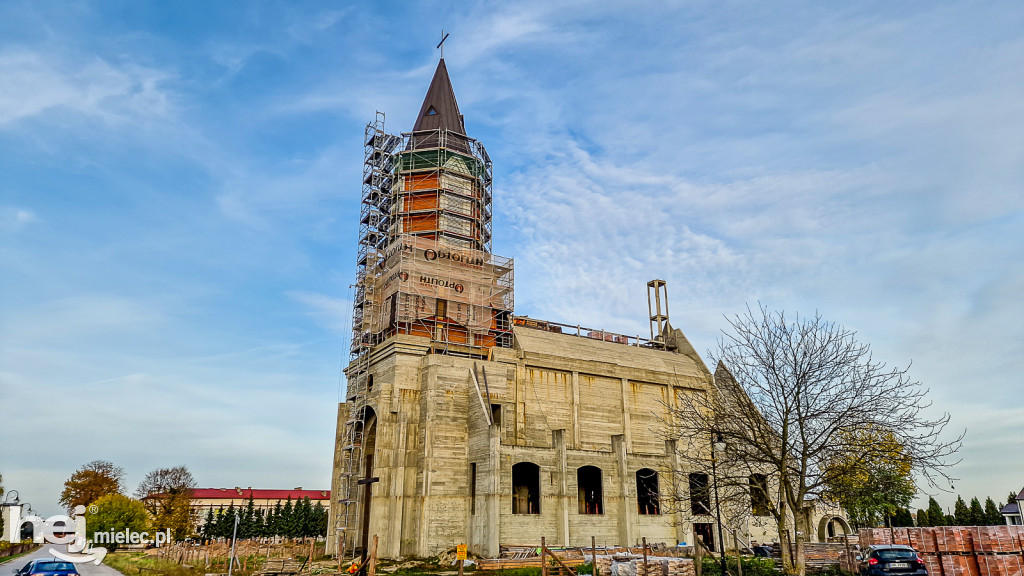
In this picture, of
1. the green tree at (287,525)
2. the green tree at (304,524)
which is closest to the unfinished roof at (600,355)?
the green tree at (304,524)

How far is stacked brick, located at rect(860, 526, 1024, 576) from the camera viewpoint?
23.0m

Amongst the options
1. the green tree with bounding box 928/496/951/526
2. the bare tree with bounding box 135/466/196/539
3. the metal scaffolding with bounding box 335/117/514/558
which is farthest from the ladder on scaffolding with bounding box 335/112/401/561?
the green tree with bounding box 928/496/951/526

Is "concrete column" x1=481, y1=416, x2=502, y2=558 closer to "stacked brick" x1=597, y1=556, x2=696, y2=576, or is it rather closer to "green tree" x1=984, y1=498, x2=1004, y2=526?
"stacked brick" x1=597, y1=556, x2=696, y2=576

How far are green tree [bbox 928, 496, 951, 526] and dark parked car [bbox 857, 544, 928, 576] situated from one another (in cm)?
5444

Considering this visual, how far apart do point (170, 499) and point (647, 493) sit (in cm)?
5018

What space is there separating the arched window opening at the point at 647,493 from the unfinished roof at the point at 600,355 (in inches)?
333

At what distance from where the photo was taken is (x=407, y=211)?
5062 cm

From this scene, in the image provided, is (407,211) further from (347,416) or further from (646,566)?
(646,566)

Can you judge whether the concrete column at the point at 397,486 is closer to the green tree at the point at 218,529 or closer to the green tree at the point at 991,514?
the green tree at the point at 218,529

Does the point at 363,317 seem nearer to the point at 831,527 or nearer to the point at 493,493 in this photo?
the point at 493,493

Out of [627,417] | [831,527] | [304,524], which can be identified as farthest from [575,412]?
[304,524]

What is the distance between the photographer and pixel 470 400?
136 feet

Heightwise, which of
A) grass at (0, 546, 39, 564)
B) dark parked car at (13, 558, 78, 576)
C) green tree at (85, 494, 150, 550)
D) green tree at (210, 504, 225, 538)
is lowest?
grass at (0, 546, 39, 564)

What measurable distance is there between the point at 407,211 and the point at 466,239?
4977mm
